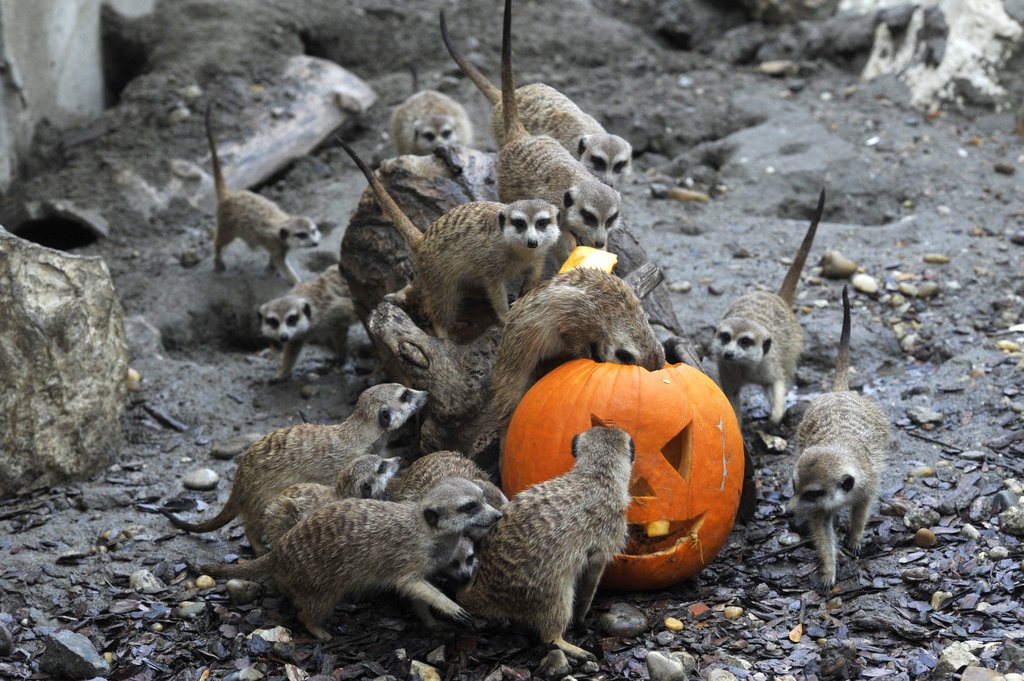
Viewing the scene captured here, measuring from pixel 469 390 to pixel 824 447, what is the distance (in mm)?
1330

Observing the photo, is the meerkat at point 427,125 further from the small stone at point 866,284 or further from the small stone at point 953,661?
the small stone at point 953,661

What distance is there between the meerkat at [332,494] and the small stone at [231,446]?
1.12 metres

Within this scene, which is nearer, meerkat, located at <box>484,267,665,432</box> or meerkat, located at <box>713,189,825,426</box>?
meerkat, located at <box>484,267,665,432</box>

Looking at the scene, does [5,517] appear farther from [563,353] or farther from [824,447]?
[824,447]

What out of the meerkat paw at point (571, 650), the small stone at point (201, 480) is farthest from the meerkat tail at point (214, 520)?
the meerkat paw at point (571, 650)

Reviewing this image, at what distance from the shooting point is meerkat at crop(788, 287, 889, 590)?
3.77 meters

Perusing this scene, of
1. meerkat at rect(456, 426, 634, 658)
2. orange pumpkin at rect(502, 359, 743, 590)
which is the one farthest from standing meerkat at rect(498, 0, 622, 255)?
meerkat at rect(456, 426, 634, 658)

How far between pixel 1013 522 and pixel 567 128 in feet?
9.33

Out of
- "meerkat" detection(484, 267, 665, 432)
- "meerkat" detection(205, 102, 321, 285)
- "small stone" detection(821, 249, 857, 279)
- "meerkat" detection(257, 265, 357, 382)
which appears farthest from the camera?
"meerkat" detection(205, 102, 321, 285)

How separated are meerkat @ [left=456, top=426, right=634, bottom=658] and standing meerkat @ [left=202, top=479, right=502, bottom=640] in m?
0.09

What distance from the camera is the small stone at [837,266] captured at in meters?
6.11

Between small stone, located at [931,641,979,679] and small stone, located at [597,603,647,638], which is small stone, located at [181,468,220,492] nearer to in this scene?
small stone, located at [597,603,647,638]

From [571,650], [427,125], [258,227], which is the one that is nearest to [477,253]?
[571,650]

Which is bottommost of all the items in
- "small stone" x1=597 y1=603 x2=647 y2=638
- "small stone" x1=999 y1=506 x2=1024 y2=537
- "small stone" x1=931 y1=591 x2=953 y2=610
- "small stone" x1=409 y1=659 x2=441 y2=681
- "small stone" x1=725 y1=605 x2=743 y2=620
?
"small stone" x1=409 y1=659 x2=441 y2=681
